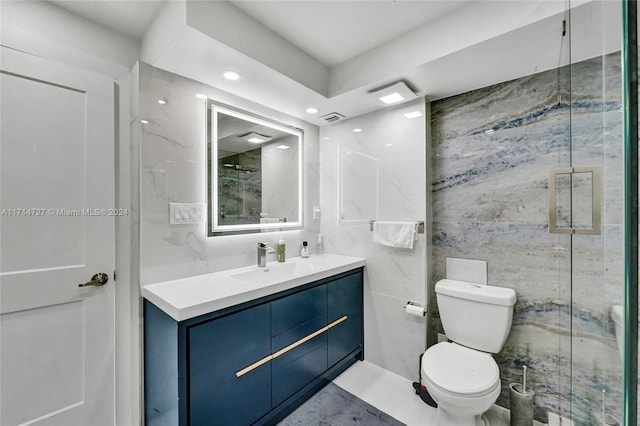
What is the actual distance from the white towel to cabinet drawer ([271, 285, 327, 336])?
61cm

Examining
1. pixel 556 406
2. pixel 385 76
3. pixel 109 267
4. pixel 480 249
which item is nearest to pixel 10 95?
pixel 109 267

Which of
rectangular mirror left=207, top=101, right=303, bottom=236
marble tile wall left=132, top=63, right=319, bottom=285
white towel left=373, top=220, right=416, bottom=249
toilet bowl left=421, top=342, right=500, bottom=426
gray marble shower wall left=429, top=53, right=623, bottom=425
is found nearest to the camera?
gray marble shower wall left=429, top=53, right=623, bottom=425

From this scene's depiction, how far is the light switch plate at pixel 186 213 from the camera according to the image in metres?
1.56

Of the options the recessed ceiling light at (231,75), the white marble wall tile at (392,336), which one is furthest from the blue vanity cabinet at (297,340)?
the recessed ceiling light at (231,75)

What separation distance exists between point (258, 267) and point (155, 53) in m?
1.45

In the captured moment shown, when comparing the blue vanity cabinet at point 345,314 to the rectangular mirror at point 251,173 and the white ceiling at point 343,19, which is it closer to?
the rectangular mirror at point 251,173

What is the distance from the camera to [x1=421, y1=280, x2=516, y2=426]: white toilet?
128 cm

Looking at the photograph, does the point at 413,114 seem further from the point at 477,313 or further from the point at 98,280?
the point at 98,280

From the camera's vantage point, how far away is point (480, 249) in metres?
1.79

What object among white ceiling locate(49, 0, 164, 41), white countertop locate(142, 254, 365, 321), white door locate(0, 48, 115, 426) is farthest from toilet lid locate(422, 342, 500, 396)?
white ceiling locate(49, 0, 164, 41)

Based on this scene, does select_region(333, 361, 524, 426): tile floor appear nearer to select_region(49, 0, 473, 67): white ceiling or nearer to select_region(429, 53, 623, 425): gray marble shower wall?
select_region(429, 53, 623, 425): gray marble shower wall

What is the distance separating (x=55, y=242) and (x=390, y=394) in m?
2.22

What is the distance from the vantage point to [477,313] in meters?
1.59

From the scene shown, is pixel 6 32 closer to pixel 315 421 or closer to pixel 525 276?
pixel 315 421
